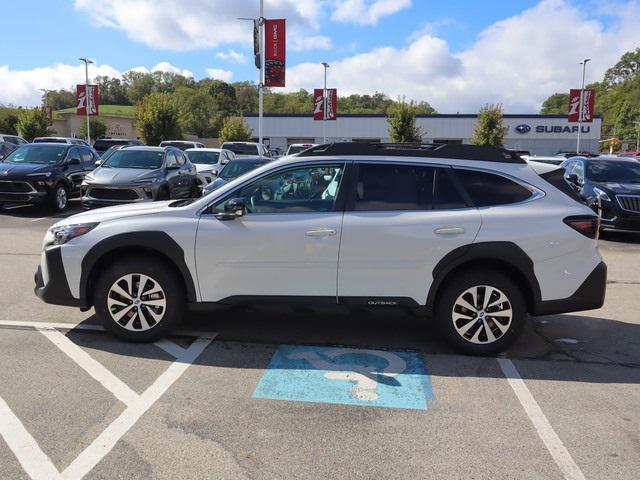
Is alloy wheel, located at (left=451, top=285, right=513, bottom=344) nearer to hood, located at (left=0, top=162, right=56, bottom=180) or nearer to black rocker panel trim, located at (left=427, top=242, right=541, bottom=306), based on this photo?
black rocker panel trim, located at (left=427, top=242, right=541, bottom=306)

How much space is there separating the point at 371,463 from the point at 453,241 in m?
2.09

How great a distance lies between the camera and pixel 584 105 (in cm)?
3369

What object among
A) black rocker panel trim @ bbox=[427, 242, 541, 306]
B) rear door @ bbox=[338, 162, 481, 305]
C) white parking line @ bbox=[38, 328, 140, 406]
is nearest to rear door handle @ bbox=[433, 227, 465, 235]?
rear door @ bbox=[338, 162, 481, 305]

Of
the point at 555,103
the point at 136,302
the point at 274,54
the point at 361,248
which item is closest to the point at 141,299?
the point at 136,302

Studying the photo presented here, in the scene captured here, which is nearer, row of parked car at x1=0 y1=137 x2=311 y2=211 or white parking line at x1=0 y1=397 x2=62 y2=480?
white parking line at x1=0 y1=397 x2=62 y2=480

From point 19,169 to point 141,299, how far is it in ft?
34.6

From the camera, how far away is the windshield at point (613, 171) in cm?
1223

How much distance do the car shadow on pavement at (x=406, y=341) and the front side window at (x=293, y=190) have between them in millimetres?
905

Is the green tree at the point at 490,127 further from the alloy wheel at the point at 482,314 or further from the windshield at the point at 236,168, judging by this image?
the alloy wheel at the point at 482,314

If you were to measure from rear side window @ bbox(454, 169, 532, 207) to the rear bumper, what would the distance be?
0.88 metres

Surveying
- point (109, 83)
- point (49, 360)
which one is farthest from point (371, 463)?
point (109, 83)

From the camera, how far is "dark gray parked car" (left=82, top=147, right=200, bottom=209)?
39.3ft

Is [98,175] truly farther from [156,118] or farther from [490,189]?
[156,118]

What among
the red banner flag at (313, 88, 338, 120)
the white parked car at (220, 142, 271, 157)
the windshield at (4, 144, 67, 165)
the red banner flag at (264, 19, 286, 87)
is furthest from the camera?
the red banner flag at (313, 88, 338, 120)
